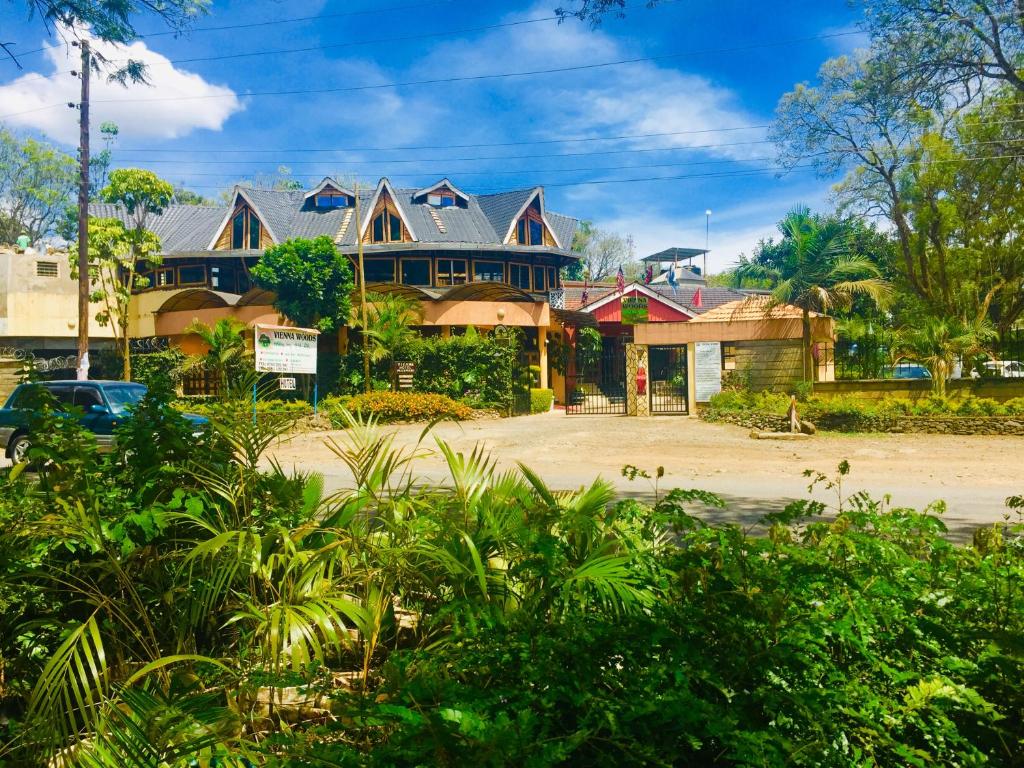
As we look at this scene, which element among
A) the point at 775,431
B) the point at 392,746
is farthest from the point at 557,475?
the point at 392,746

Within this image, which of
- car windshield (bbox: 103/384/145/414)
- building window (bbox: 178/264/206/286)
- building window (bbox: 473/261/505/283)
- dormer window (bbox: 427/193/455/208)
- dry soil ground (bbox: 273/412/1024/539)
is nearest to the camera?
dry soil ground (bbox: 273/412/1024/539)

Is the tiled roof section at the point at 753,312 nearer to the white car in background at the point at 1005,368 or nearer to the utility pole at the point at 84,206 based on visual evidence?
the white car in background at the point at 1005,368

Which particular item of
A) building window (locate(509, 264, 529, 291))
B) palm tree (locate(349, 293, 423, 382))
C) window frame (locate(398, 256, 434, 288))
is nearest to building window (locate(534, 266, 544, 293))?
building window (locate(509, 264, 529, 291))

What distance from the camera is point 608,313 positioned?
41.9 m

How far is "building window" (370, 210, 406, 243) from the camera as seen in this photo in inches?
1421

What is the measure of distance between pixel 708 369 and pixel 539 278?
1621cm

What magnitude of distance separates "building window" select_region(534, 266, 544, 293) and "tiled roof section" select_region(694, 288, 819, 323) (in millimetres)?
14936

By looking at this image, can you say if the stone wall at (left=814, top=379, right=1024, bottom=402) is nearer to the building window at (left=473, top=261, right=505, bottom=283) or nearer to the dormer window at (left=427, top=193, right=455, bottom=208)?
the building window at (left=473, top=261, right=505, bottom=283)

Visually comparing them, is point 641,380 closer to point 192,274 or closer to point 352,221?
point 352,221

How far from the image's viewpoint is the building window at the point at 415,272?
36094mm

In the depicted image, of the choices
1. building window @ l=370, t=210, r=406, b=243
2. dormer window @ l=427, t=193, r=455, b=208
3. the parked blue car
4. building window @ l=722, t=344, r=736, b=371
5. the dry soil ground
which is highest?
dormer window @ l=427, t=193, r=455, b=208

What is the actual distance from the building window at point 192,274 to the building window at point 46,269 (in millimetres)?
5841

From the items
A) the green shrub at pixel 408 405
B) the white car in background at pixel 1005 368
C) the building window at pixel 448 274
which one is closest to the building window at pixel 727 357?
the white car in background at pixel 1005 368

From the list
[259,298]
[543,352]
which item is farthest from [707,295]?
[259,298]
